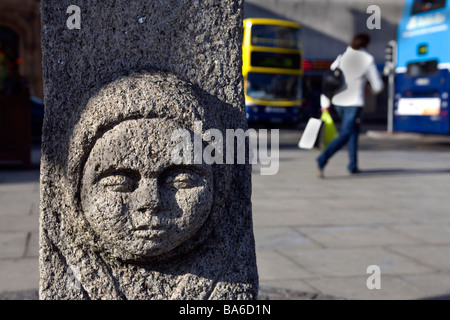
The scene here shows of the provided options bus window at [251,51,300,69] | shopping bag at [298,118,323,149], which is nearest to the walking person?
shopping bag at [298,118,323,149]

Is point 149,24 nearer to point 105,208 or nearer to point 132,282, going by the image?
point 105,208

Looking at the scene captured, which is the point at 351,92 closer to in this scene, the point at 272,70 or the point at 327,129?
the point at 327,129

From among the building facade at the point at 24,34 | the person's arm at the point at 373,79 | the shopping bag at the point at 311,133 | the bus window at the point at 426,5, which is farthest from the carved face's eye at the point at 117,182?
the building facade at the point at 24,34

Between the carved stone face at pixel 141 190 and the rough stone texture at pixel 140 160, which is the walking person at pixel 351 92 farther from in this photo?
the carved stone face at pixel 141 190

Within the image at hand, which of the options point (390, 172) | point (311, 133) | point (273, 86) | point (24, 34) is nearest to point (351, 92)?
point (311, 133)

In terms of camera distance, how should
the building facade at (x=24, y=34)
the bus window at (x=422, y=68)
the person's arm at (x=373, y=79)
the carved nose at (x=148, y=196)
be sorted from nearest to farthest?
the carved nose at (x=148, y=196), the person's arm at (x=373, y=79), the bus window at (x=422, y=68), the building facade at (x=24, y=34)

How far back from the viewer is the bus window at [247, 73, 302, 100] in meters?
20.0

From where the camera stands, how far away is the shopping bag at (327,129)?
304 inches

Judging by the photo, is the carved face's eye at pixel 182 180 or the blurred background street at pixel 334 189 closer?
the carved face's eye at pixel 182 180

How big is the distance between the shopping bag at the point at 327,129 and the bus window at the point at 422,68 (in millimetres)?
6343

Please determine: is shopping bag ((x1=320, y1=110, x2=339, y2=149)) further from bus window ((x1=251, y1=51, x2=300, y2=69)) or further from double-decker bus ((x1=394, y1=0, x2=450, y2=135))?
bus window ((x1=251, y1=51, x2=300, y2=69))

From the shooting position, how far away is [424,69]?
13.5 metres

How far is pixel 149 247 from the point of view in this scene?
2.03 m
